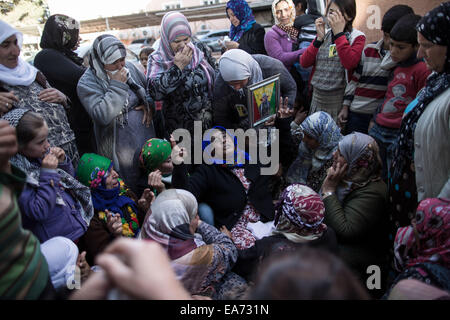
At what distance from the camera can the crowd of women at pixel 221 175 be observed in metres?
0.85

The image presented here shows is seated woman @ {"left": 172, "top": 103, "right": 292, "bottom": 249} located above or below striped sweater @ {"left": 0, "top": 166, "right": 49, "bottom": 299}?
below

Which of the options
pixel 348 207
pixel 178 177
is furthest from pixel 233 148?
pixel 348 207

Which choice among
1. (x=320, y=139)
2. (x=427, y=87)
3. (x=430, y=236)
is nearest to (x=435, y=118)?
(x=427, y=87)

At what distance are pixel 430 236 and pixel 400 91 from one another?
67.7 inches

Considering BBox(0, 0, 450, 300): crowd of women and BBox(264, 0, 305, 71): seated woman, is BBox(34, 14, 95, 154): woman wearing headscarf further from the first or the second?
BBox(264, 0, 305, 71): seated woman

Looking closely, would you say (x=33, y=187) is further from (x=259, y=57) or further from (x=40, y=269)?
(x=259, y=57)

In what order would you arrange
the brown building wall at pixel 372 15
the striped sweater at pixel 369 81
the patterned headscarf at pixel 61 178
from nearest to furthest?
the patterned headscarf at pixel 61 178 → the striped sweater at pixel 369 81 → the brown building wall at pixel 372 15

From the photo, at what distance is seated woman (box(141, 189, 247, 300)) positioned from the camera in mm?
1612

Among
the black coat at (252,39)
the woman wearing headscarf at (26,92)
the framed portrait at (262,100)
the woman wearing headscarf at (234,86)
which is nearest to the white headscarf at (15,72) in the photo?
the woman wearing headscarf at (26,92)

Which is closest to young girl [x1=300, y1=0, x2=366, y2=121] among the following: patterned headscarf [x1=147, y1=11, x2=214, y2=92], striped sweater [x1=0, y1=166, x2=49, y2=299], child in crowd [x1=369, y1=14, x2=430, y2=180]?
child in crowd [x1=369, y1=14, x2=430, y2=180]

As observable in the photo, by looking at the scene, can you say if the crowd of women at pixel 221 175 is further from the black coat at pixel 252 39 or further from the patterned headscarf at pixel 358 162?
the black coat at pixel 252 39

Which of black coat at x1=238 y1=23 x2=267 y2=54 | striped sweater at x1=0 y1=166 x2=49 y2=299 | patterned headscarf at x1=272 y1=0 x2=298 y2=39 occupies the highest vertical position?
patterned headscarf at x1=272 y1=0 x2=298 y2=39

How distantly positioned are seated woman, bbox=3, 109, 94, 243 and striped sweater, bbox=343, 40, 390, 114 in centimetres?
266

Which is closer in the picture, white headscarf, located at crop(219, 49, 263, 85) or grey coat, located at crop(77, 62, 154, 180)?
grey coat, located at crop(77, 62, 154, 180)
